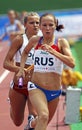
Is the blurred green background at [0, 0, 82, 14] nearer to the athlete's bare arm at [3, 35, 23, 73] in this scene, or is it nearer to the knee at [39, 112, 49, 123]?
the athlete's bare arm at [3, 35, 23, 73]

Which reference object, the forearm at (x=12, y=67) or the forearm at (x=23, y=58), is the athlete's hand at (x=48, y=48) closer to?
the forearm at (x=23, y=58)

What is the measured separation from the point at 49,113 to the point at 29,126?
0.56 metres

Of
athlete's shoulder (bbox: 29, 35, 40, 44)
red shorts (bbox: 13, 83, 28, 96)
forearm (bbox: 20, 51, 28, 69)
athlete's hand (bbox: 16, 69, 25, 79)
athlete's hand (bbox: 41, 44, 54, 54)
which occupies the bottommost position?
red shorts (bbox: 13, 83, 28, 96)

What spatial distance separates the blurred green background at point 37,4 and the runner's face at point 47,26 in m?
25.7

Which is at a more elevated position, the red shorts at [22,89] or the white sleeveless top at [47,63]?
the white sleeveless top at [47,63]

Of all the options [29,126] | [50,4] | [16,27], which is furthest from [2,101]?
[50,4]

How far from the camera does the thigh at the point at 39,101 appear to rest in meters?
7.07

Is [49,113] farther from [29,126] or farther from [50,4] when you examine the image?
[50,4]

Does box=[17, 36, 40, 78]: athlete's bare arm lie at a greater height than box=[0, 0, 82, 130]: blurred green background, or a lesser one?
greater

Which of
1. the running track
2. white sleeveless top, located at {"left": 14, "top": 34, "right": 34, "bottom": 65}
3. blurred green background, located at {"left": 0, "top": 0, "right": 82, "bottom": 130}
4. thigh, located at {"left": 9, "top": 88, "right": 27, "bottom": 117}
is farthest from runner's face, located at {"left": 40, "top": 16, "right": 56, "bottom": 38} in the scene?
blurred green background, located at {"left": 0, "top": 0, "right": 82, "bottom": 130}

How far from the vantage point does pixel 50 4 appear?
3344cm

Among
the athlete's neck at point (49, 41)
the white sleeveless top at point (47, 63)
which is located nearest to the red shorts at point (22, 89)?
the white sleeveless top at point (47, 63)

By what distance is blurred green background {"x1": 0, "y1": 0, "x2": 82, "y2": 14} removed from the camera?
33.1 meters

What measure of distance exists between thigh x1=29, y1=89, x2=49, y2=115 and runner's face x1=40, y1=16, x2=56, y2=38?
0.80m
